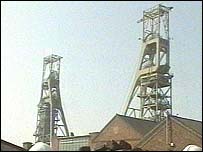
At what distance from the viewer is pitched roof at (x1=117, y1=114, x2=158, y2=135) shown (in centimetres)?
4768

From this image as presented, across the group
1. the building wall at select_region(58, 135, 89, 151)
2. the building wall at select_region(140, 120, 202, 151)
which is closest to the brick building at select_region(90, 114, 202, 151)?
the building wall at select_region(140, 120, 202, 151)

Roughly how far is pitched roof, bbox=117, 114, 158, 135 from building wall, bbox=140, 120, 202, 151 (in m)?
5.91

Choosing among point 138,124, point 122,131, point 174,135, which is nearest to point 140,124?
point 138,124

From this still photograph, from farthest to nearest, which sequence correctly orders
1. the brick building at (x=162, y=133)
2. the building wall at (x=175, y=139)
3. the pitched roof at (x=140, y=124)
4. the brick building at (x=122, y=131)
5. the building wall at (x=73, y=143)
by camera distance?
1. the building wall at (x=73, y=143)
2. the pitched roof at (x=140, y=124)
3. the brick building at (x=122, y=131)
4. the brick building at (x=162, y=133)
5. the building wall at (x=175, y=139)

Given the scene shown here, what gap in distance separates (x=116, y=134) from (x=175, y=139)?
34.2ft

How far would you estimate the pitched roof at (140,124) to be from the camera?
4768cm

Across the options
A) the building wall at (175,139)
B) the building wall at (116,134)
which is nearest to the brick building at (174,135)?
the building wall at (175,139)

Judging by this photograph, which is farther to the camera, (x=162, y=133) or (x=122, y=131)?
(x=122, y=131)

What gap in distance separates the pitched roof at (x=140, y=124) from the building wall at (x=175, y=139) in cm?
591

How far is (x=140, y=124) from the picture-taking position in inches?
1938

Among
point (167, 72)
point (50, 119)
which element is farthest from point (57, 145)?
point (167, 72)

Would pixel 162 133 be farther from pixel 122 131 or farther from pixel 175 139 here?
pixel 122 131

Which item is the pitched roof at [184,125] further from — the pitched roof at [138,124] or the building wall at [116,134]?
the pitched roof at [138,124]

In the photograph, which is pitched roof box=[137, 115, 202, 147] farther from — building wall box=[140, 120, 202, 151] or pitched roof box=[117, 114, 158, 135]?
pitched roof box=[117, 114, 158, 135]
